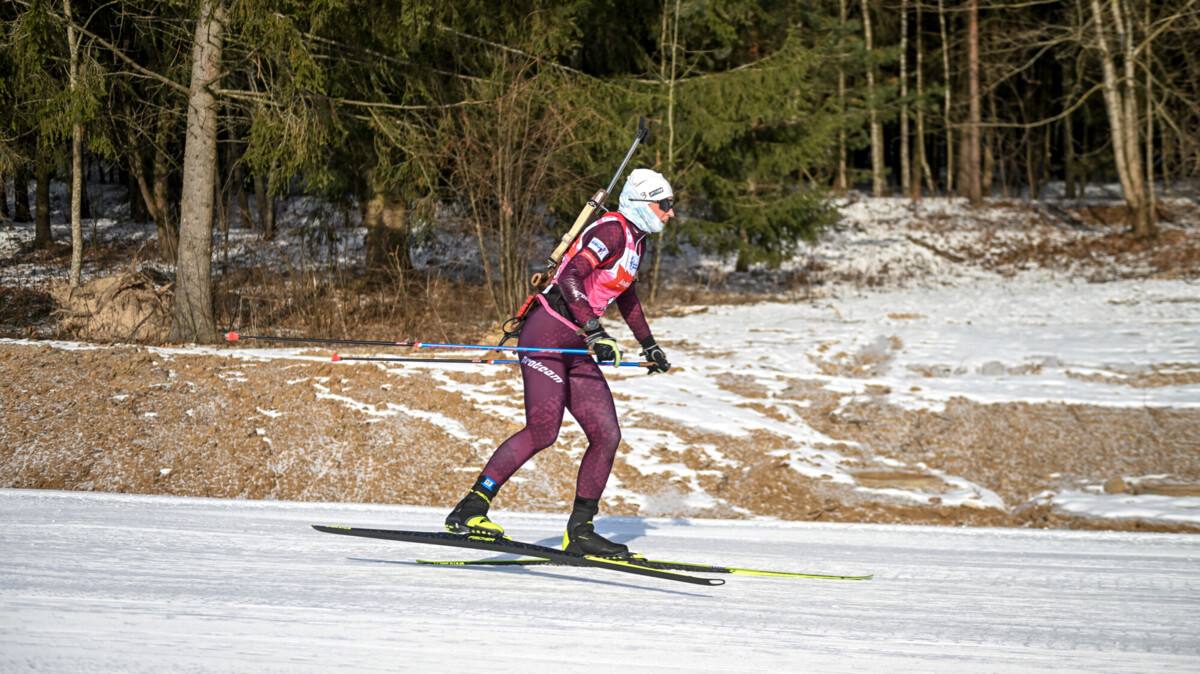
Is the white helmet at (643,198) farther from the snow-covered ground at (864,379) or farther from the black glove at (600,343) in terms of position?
the snow-covered ground at (864,379)

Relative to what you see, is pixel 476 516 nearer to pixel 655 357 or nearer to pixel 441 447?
pixel 655 357

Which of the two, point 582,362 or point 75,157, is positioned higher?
point 75,157

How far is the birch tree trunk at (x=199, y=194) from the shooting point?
49.0 ft

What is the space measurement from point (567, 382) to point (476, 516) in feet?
3.04

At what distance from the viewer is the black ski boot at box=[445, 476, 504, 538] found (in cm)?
647

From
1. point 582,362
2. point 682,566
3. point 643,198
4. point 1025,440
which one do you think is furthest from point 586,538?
point 1025,440

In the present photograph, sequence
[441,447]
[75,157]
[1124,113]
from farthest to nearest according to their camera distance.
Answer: [1124,113], [75,157], [441,447]

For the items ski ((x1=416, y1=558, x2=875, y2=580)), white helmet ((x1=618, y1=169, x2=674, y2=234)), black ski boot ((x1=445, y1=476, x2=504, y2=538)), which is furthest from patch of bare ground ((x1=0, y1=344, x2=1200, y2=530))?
white helmet ((x1=618, y1=169, x2=674, y2=234))

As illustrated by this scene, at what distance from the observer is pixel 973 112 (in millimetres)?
36156

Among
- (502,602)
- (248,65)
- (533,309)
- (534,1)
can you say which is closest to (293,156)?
(248,65)

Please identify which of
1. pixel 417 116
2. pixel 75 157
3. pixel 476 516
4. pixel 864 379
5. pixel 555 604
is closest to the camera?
pixel 555 604

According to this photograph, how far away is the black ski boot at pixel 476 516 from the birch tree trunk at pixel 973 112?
31.5 metres

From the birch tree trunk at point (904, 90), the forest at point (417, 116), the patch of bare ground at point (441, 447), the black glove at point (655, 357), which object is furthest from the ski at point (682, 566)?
the birch tree trunk at point (904, 90)

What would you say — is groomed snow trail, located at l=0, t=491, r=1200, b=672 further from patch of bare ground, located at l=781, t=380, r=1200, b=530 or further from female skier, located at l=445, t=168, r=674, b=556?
patch of bare ground, located at l=781, t=380, r=1200, b=530
